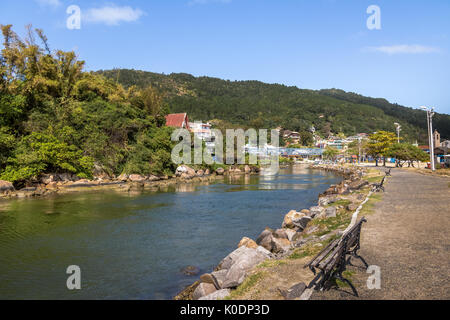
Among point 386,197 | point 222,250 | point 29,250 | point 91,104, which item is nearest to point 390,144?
point 386,197

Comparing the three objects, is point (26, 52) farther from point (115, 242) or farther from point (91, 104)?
point (115, 242)

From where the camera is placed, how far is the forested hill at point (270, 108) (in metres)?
128

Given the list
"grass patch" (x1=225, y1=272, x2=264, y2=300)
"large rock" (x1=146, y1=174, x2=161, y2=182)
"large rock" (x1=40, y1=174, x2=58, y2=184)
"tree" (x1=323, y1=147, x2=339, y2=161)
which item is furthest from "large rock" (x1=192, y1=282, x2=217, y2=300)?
"tree" (x1=323, y1=147, x2=339, y2=161)

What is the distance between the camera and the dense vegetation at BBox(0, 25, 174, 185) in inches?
1233

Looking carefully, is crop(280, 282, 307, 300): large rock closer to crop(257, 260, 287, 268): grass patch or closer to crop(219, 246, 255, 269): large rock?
crop(257, 260, 287, 268): grass patch

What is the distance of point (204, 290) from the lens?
7566mm

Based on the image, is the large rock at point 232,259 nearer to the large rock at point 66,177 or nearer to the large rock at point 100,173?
the large rock at point 66,177

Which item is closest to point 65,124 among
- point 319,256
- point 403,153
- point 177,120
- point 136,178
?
point 136,178

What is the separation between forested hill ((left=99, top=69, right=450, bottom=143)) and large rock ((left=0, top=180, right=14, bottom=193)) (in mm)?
87905

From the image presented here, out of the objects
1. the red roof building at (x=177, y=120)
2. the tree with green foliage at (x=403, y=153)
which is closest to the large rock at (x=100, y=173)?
the red roof building at (x=177, y=120)

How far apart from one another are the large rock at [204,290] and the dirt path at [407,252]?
2.83 metres

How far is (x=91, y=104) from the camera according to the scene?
42.7 m

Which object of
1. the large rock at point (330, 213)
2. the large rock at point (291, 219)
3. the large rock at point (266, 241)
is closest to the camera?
the large rock at point (266, 241)
